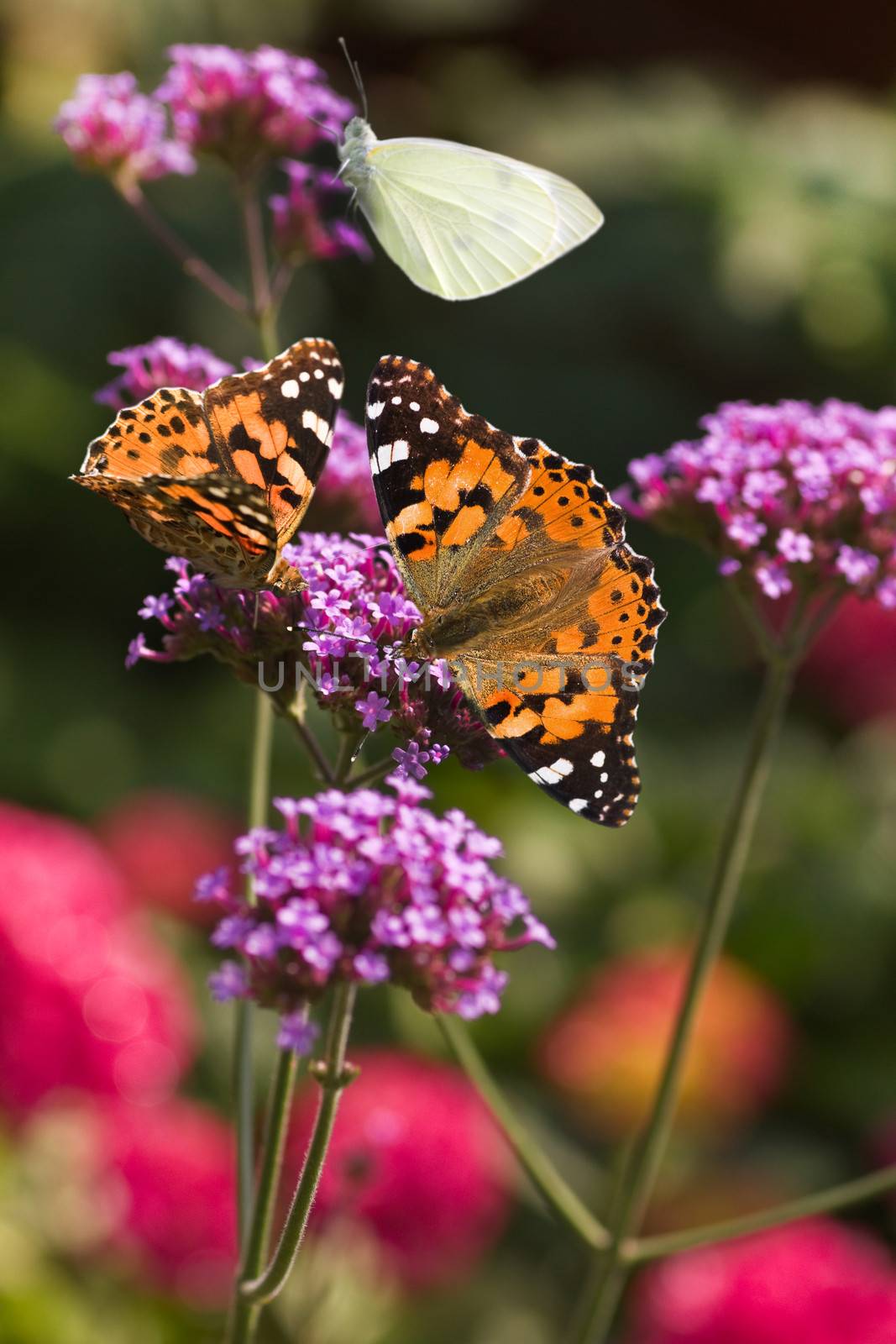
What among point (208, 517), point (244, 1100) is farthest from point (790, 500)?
point (244, 1100)

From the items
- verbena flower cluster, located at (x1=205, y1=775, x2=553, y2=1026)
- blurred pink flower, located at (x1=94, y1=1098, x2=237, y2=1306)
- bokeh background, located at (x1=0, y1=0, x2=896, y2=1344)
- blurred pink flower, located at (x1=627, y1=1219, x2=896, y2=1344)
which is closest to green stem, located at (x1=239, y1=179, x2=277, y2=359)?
verbena flower cluster, located at (x1=205, y1=775, x2=553, y2=1026)

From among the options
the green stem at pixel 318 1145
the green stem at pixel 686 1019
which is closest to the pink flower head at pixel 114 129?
the green stem at pixel 686 1019

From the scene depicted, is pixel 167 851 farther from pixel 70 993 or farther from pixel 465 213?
A: pixel 465 213

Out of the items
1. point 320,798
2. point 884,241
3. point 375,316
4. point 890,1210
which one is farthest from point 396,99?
point 320,798

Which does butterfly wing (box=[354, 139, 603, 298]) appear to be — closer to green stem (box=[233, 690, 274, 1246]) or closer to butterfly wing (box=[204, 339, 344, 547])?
butterfly wing (box=[204, 339, 344, 547])

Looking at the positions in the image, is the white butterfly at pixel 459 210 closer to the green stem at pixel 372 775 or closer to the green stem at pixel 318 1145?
the green stem at pixel 372 775
